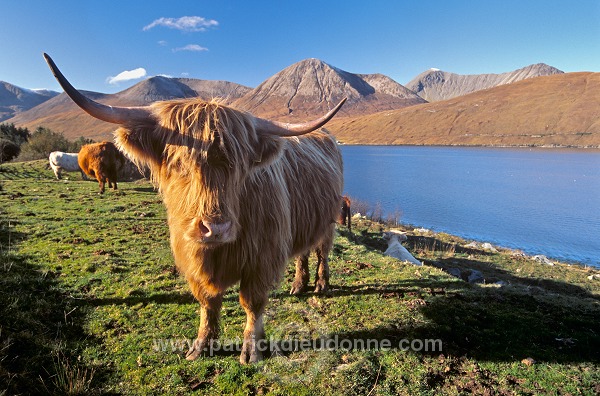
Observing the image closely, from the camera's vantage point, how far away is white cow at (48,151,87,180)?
16703 millimetres

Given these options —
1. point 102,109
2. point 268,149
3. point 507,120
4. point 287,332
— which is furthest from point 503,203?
point 507,120

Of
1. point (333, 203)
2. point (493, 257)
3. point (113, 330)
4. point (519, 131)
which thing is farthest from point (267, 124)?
point (519, 131)

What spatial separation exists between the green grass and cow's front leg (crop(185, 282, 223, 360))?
0.14m

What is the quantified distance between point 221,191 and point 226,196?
54 mm

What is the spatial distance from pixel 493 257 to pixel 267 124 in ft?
44.6

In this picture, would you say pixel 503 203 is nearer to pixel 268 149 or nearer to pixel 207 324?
pixel 207 324

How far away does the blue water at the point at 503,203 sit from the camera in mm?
18234

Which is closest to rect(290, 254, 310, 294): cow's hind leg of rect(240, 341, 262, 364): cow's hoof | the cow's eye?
rect(240, 341, 262, 364): cow's hoof

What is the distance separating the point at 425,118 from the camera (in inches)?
5394

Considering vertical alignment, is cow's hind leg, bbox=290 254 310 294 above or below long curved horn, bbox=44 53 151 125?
below

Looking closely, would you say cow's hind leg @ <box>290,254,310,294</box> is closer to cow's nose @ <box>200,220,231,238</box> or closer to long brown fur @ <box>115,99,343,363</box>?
long brown fur @ <box>115,99,343,363</box>

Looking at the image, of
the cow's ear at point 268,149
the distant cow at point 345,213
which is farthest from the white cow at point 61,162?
the cow's ear at point 268,149

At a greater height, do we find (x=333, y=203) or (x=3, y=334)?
(x=333, y=203)

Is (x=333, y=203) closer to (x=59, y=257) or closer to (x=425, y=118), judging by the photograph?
(x=59, y=257)
